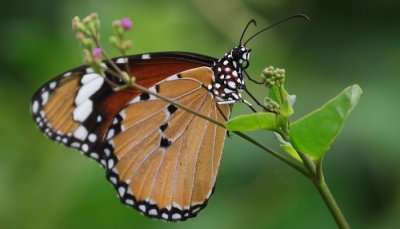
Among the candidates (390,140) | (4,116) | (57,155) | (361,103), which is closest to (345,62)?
(361,103)

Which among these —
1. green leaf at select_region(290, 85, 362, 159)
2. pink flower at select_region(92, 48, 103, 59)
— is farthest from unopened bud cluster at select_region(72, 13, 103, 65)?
green leaf at select_region(290, 85, 362, 159)

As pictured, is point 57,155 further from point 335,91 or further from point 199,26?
point 335,91

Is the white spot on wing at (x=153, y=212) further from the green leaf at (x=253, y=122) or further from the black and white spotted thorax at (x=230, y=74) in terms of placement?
the green leaf at (x=253, y=122)

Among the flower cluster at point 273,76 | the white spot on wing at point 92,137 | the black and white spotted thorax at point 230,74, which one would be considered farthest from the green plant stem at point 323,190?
the white spot on wing at point 92,137

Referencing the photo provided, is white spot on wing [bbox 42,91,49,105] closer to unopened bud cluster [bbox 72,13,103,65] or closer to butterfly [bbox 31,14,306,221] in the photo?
butterfly [bbox 31,14,306,221]

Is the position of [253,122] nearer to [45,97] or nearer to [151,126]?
[151,126]

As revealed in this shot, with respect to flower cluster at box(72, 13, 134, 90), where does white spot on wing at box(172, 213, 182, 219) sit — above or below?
below
